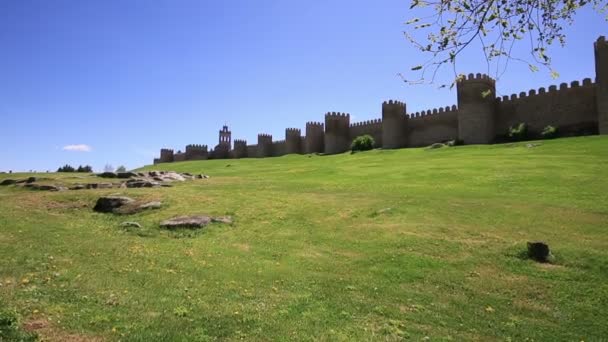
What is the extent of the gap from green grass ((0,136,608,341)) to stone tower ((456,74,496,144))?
3409cm

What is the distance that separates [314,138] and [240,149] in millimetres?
18640

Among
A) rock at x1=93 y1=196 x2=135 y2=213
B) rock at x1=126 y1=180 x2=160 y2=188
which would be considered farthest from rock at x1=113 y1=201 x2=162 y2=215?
rock at x1=126 y1=180 x2=160 y2=188

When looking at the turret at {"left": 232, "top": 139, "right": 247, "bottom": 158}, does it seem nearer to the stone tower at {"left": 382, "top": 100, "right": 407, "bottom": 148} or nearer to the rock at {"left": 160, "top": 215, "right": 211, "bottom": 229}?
the stone tower at {"left": 382, "top": 100, "right": 407, "bottom": 148}

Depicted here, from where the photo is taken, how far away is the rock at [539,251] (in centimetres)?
1227

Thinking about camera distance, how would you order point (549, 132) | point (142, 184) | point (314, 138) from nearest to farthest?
point (142, 184)
point (549, 132)
point (314, 138)

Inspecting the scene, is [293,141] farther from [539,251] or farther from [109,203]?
[539,251]

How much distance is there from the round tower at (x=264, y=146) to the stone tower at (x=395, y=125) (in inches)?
1127

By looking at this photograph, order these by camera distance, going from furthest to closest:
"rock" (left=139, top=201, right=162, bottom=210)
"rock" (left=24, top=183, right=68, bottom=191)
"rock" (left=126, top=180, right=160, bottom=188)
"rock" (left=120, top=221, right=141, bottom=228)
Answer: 1. "rock" (left=126, top=180, right=160, bottom=188)
2. "rock" (left=24, top=183, right=68, bottom=191)
3. "rock" (left=139, top=201, right=162, bottom=210)
4. "rock" (left=120, top=221, right=141, bottom=228)

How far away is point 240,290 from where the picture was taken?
1038cm

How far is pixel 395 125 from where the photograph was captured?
6788 centimetres

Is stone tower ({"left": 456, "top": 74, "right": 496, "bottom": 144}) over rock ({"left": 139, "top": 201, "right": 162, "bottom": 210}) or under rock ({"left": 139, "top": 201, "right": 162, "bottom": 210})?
over

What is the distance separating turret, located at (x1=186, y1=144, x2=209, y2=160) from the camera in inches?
3932

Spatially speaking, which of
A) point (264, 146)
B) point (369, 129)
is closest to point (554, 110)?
point (369, 129)

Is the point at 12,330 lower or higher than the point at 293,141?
lower
